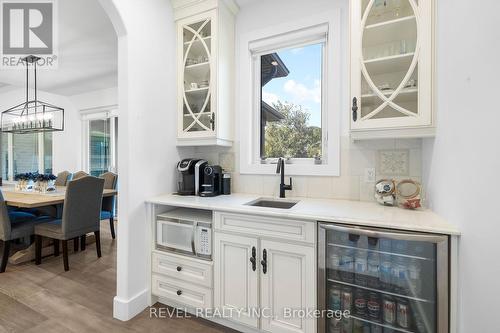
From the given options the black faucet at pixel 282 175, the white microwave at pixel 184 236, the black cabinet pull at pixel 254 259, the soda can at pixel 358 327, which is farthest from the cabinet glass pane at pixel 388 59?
the white microwave at pixel 184 236

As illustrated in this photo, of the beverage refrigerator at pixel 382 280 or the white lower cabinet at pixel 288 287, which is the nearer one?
the beverage refrigerator at pixel 382 280

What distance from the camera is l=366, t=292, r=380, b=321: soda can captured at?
130 centimetres

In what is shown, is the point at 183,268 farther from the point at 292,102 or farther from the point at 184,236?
the point at 292,102

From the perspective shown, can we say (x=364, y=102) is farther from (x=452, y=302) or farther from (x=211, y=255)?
(x=211, y=255)

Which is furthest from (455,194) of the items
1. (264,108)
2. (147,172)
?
(147,172)

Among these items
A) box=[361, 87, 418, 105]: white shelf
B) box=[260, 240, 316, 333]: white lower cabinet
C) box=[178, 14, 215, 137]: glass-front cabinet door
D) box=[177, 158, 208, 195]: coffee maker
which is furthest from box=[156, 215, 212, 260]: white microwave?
box=[361, 87, 418, 105]: white shelf

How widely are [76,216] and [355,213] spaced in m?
2.72

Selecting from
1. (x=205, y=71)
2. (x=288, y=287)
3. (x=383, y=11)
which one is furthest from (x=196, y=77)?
(x=288, y=287)

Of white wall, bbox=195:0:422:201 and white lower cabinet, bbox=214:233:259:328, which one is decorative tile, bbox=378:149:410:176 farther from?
white lower cabinet, bbox=214:233:259:328

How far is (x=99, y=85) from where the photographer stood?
4.54 m

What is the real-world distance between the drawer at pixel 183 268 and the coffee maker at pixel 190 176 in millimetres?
555

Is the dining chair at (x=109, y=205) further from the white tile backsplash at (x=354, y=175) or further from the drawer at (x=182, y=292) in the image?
the white tile backsplash at (x=354, y=175)

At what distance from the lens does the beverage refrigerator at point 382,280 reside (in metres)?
1.13

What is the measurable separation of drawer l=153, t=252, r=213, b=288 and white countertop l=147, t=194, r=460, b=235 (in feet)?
1.38
